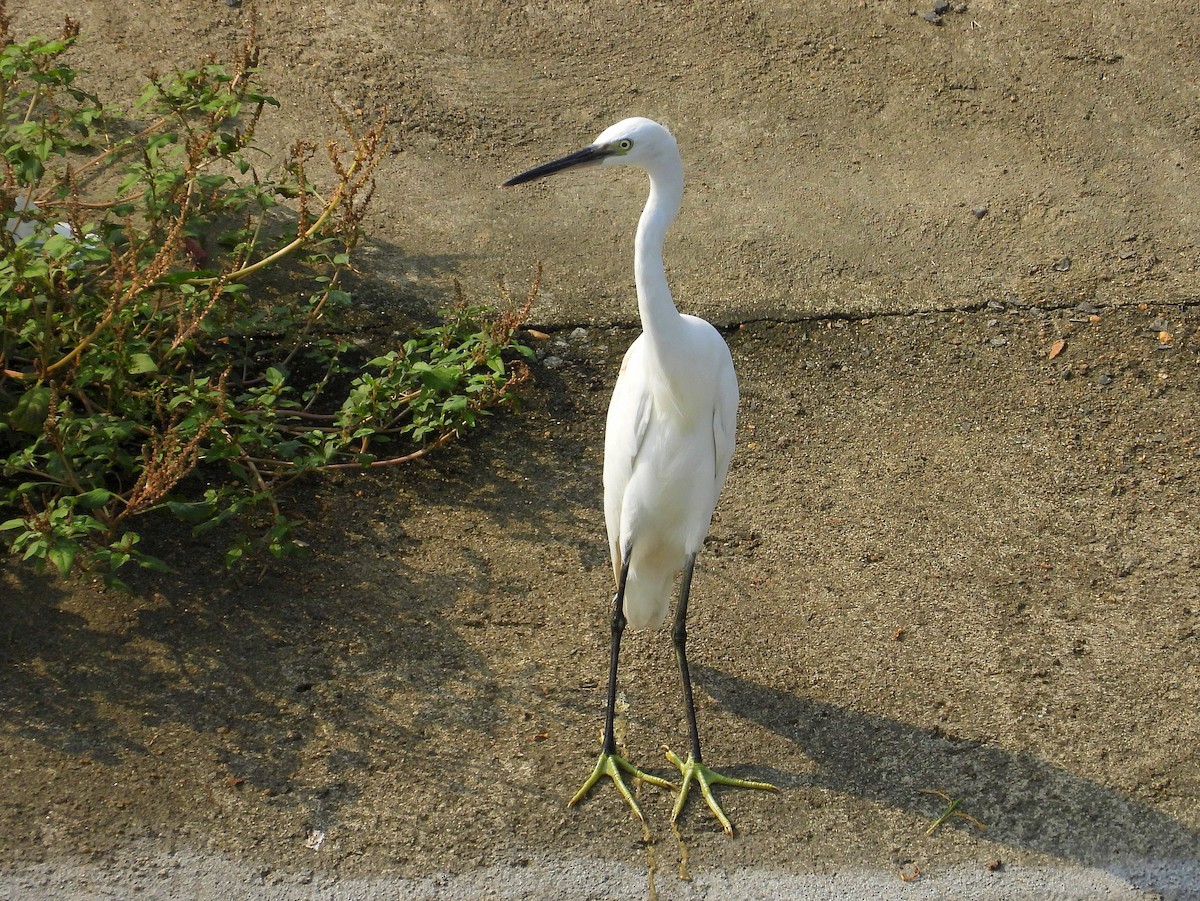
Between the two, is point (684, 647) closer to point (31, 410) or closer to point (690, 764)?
point (690, 764)

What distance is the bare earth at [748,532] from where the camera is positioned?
2.74 meters

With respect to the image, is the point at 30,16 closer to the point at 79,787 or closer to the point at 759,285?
the point at 759,285

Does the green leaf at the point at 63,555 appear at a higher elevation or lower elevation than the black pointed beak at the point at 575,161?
lower

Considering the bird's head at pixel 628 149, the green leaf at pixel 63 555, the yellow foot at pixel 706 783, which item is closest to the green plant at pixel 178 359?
the green leaf at pixel 63 555

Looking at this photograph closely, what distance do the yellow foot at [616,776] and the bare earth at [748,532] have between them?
3cm

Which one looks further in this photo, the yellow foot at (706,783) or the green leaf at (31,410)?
the green leaf at (31,410)

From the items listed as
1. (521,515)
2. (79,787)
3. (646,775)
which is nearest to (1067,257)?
(521,515)

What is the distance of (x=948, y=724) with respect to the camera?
9.87ft

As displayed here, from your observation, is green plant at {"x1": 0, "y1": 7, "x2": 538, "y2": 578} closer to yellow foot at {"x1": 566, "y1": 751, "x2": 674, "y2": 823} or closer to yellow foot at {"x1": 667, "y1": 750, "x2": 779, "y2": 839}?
yellow foot at {"x1": 566, "y1": 751, "x2": 674, "y2": 823}

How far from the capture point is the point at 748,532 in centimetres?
352

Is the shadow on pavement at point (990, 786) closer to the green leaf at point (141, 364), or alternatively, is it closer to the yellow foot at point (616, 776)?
the yellow foot at point (616, 776)

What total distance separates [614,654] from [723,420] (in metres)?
0.62

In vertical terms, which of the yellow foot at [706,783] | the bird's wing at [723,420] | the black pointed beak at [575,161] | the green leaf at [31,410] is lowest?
the yellow foot at [706,783]

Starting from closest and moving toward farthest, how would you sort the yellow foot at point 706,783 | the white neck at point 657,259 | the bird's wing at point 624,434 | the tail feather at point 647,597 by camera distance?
the white neck at point 657,259
the yellow foot at point 706,783
the bird's wing at point 624,434
the tail feather at point 647,597
